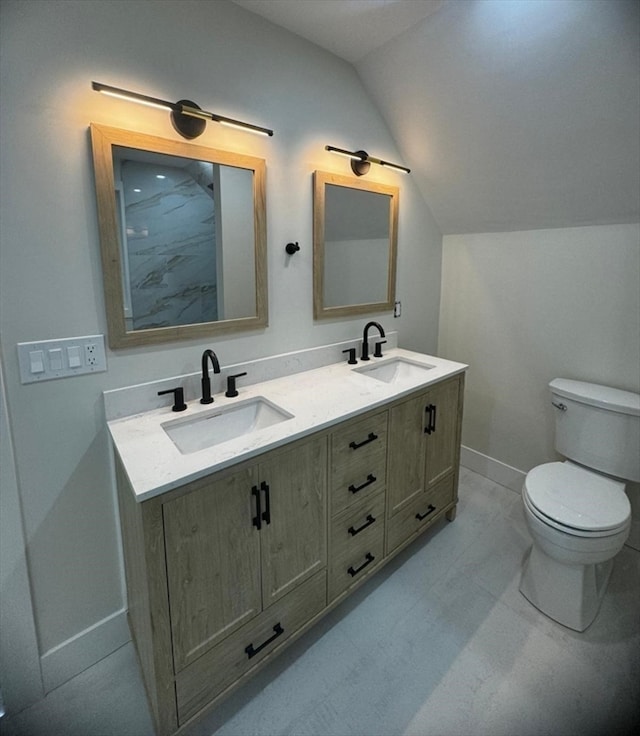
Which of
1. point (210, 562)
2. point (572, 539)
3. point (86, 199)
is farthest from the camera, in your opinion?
point (572, 539)

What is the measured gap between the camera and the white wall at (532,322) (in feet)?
6.33

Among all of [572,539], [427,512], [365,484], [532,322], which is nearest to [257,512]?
[365,484]

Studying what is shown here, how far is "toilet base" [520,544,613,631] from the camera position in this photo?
5.15 ft

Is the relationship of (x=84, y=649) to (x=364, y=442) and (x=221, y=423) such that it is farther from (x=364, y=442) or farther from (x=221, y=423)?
(x=364, y=442)

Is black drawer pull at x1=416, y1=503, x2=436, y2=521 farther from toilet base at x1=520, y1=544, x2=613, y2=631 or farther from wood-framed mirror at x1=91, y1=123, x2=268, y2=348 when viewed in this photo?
wood-framed mirror at x1=91, y1=123, x2=268, y2=348

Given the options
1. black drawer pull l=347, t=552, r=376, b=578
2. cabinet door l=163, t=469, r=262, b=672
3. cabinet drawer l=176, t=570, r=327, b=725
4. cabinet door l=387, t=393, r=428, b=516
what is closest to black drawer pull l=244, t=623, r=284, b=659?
cabinet drawer l=176, t=570, r=327, b=725

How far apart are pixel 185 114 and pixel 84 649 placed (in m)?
2.00

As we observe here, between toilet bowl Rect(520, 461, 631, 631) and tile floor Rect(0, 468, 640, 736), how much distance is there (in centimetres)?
7

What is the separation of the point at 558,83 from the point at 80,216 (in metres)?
1.87

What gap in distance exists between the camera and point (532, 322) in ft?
7.47

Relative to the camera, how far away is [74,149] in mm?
1208

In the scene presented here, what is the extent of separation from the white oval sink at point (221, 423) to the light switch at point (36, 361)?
16.6 inches

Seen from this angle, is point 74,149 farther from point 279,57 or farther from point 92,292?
point 279,57

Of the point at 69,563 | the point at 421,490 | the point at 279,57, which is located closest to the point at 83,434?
the point at 69,563
